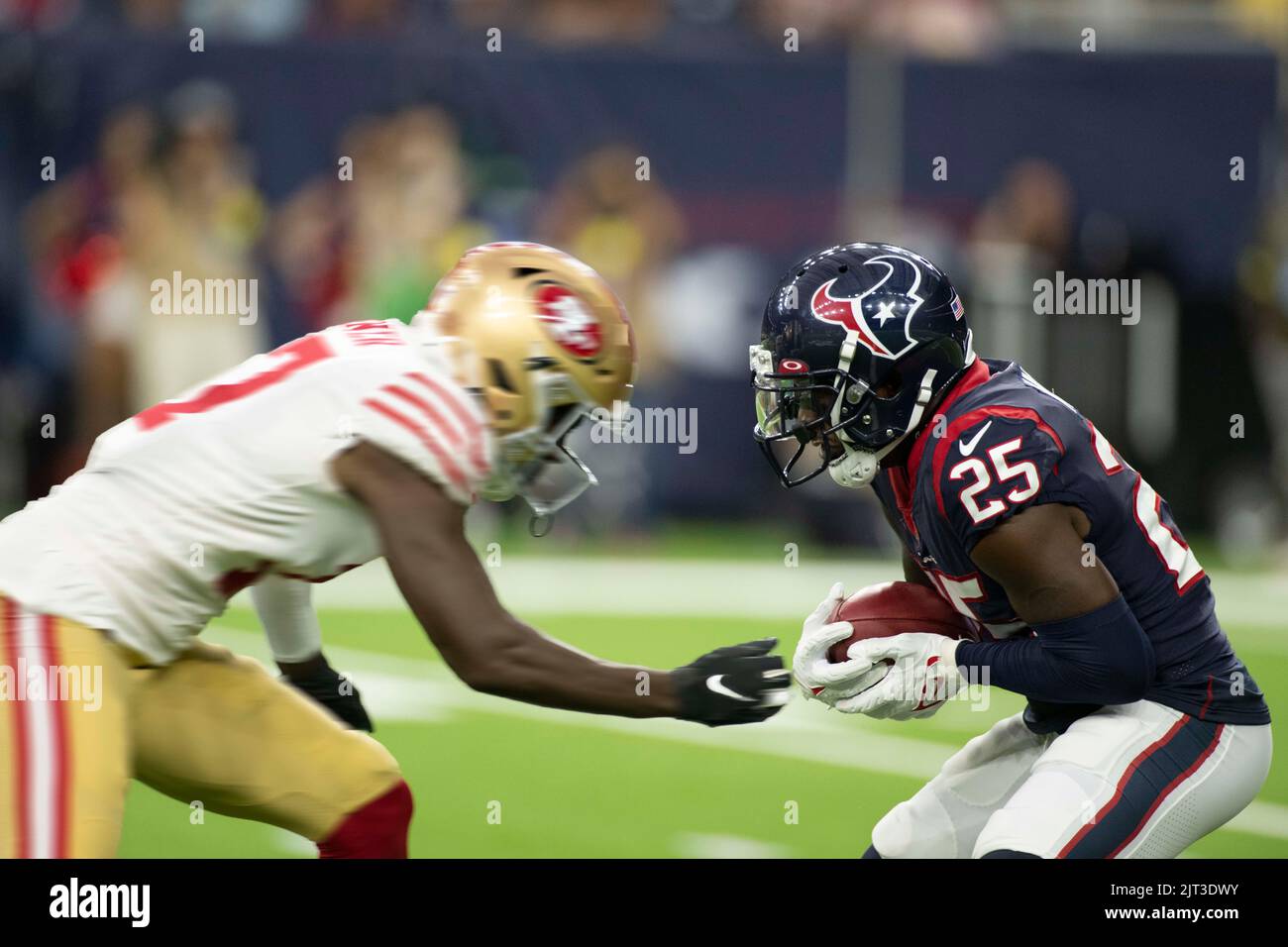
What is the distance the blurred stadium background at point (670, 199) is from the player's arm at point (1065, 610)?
289 inches

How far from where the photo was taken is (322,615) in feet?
28.8

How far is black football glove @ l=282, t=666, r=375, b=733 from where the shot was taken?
3.82 metres

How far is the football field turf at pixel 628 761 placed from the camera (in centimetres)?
505

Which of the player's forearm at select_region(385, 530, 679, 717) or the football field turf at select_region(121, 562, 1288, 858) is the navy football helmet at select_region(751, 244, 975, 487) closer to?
the player's forearm at select_region(385, 530, 679, 717)

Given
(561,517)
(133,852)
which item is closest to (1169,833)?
(133,852)

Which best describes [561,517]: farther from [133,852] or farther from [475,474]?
[475,474]

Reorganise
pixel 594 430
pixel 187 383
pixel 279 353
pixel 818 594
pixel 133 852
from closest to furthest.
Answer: pixel 279 353
pixel 133 852
pixel 594 430
pixel 818 594
pixel 187 383

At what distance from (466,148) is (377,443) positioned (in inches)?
357

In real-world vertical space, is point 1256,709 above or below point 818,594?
above

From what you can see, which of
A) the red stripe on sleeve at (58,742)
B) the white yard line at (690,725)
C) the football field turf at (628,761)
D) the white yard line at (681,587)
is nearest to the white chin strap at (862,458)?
the red stripe on sleeve at (58,742)

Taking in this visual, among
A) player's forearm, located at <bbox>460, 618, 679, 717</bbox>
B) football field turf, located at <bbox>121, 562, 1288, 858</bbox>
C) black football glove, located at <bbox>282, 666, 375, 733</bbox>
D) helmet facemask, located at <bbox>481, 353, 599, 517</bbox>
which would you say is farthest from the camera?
football field turf, located at <bbox>121, 562, 1288, 858</bbox>

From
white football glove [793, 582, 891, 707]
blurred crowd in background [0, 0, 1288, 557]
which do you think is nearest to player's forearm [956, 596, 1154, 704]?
white football glove [793, 582, 891, 707]

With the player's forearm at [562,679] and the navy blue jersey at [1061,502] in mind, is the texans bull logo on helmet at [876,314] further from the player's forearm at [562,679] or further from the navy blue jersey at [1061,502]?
the player's forearm at [562,679]

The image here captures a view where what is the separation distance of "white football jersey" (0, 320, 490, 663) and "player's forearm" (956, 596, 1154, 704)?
1.02 metres
